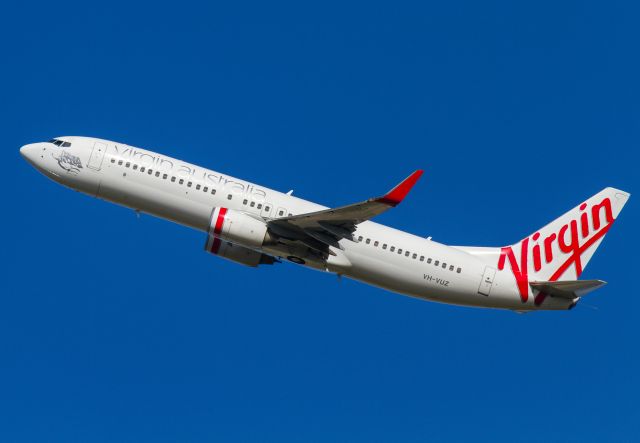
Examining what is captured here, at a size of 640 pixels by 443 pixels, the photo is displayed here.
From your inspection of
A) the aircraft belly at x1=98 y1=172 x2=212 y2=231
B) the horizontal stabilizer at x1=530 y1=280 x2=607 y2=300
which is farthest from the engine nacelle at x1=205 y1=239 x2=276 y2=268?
the horizontal stabilizer at x1=530 y1=280 x2=607 y2=300

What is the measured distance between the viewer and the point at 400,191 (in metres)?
47.0

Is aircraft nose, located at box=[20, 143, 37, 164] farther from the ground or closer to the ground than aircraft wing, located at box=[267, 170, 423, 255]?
farther from the ground

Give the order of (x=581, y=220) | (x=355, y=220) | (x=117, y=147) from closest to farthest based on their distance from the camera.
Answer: (x=355, y=220) → (x=117, y=147) → (x=581, y=220)

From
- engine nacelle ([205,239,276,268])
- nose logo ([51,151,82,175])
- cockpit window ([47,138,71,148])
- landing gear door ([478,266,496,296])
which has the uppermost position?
cockpit window ([47,138,71,148])

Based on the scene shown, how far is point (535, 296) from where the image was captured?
5441 centimetres

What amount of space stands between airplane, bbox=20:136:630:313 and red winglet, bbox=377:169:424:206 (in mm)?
3697

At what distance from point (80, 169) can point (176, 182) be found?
544cm

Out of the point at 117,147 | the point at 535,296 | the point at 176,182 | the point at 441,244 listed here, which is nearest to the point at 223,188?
the point at 176,182

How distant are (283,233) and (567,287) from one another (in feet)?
Result: 50.6

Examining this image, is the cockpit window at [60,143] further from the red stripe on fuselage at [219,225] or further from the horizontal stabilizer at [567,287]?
the horizontal stabilizer at [567,287]

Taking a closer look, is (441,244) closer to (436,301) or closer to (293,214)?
(436,301)

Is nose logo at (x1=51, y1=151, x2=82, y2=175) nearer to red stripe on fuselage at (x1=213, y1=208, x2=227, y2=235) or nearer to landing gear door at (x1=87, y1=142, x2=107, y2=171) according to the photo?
landing gear door at (x1=87, y1=142, x2=107, y2=171)

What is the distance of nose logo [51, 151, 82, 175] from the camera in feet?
177

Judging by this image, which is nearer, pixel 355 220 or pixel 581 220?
pixel 355 220
